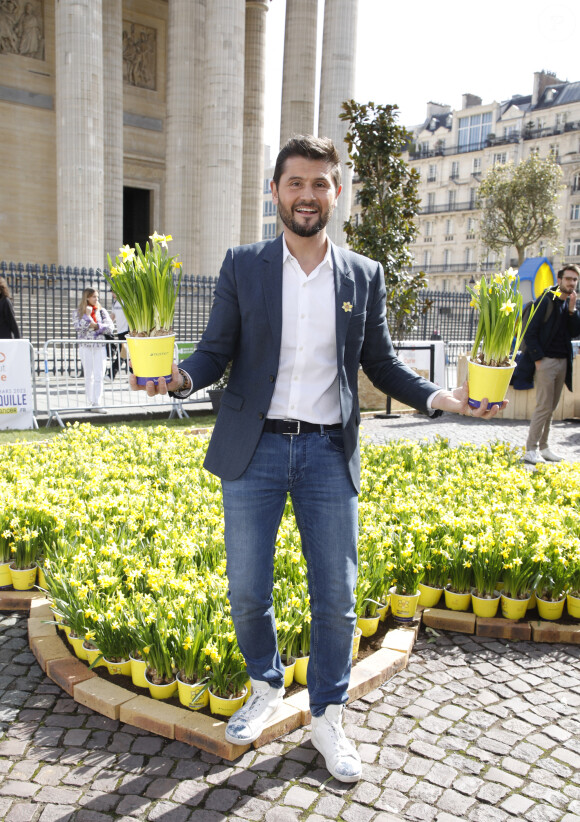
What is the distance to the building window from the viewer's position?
71.9 m

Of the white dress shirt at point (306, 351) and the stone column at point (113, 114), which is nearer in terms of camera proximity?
the white dress shirt at point (306, 351)

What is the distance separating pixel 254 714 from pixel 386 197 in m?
11.3

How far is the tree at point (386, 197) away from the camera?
12758 millimetres

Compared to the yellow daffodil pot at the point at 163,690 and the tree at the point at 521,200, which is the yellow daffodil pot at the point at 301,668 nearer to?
the yellow daffodil pot at the point at 163,690

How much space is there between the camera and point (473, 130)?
72938mm

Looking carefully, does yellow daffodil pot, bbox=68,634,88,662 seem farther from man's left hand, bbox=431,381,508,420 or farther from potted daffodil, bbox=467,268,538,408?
potted daffodil, bbox=467,268,538,408

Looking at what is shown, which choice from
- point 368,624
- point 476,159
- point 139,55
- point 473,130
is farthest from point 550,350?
point 473,130

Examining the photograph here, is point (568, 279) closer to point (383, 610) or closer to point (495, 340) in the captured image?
point (383, 610)

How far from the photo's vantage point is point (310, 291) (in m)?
2.94

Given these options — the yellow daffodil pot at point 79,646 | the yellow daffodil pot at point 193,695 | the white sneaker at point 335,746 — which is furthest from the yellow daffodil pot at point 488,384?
the yellow daffodil pot at point 79,646

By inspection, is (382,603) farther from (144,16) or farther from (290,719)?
(144,16)

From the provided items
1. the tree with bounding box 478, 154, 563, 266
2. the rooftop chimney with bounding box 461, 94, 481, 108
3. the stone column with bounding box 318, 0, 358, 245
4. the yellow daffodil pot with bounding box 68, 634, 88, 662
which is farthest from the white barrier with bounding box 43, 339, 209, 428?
the rooftop chimney with bounding box 461, 94, 481, 108

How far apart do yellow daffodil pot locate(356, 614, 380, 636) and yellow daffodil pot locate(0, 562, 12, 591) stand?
2357 mm

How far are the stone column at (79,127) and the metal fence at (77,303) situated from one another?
1.23 m
